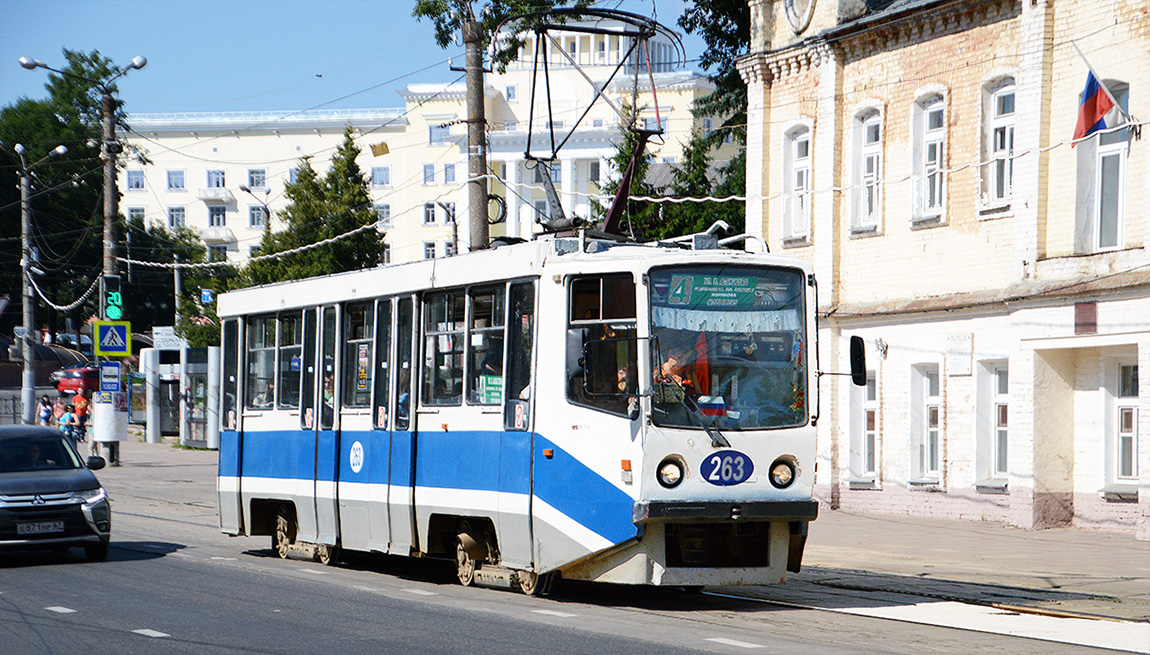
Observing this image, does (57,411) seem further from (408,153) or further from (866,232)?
(408,153)

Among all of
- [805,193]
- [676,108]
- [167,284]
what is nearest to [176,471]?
[805,193]

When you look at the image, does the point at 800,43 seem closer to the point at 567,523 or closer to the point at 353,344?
the point at 353,344

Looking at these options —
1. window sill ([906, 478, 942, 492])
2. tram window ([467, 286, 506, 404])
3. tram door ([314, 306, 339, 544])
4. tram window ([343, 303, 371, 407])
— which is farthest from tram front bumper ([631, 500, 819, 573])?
window sill ([906, 478, 942, 492])

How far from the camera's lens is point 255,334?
19.0 meters

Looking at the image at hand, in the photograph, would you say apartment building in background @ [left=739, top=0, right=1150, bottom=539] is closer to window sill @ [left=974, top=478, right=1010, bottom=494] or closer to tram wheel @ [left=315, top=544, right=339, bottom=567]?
window sill @ [left=974, top=478, right=1010, bottom=494]

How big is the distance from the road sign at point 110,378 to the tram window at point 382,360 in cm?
2061

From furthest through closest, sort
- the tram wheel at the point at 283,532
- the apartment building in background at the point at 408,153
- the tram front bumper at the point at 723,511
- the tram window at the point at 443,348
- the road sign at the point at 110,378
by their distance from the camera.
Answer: the apartment building in background at the point at 408,153, the road sign at the point at 110,378, the tram wheel at the point at 283,532, the tram window at the point at 443,348, the tram front bumper at the point at 723,511

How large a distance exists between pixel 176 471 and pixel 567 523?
25299 millimetres

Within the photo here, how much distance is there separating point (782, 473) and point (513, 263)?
302 cm

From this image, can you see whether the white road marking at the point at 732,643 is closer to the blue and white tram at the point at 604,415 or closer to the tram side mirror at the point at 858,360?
the blue and white tram at the point at 604,415

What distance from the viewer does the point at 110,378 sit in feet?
115

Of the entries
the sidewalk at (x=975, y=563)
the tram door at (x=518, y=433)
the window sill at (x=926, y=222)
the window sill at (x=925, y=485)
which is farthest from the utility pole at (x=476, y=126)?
the tram door at (x=518, y=433)

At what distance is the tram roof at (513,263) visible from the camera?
13164 mm

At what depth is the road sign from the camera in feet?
115
